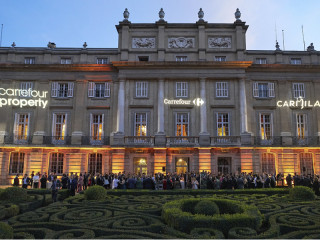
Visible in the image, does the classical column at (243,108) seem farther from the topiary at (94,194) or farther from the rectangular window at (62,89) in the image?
the topiary at (94,194)

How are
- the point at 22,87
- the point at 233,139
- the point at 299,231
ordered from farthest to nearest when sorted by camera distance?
the point at 22,87 < the point at 233,139 < the point at 299,231

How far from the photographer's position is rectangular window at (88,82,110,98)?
29203 millimetres

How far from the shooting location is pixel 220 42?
29.9 metres

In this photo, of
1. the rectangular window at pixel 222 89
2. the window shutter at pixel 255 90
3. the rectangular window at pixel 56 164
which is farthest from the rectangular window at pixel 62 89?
the window shutter at pixel 255 90

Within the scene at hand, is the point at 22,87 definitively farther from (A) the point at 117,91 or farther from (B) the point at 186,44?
(B) the point at 186,44

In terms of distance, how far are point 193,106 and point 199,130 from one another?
2.58 meters


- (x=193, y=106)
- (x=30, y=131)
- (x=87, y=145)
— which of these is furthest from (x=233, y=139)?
(x=30, y=131)

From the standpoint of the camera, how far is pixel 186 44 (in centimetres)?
2997

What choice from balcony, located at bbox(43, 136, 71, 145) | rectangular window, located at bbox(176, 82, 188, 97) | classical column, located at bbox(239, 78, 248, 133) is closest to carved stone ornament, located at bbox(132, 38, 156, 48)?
rectangular window, located at bbox(176, 82, 188, 97)

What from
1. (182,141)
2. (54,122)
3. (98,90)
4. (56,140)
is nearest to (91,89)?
(98,90)

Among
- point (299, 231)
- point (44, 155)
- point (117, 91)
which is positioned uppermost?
point (117, 91)

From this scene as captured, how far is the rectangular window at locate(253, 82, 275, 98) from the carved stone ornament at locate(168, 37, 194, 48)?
8128mm

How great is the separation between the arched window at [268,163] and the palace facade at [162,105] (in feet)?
0.33

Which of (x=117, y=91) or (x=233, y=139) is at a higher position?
(x=117, y=91)
